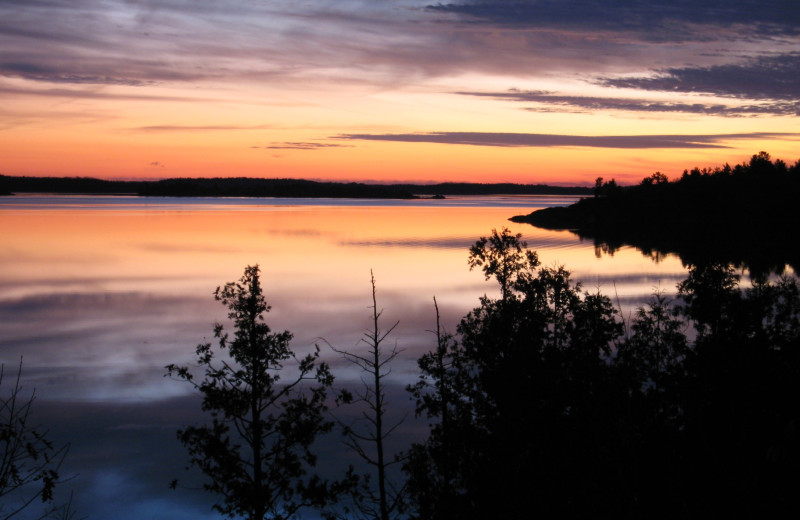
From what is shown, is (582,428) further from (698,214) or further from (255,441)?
(698,214)

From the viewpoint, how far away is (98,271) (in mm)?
57000

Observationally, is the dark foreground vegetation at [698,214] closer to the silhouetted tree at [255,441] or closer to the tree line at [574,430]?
the tree line at [574,430]

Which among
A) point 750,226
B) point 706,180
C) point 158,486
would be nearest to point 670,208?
point 706,180

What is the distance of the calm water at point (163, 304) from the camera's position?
66.8 feet

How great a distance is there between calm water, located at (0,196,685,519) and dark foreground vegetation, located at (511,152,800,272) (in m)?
13.4

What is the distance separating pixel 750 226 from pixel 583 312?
9553cm

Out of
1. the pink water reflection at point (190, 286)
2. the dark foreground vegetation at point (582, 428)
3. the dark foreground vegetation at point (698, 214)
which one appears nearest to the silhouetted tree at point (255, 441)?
the dark foreground vegetation at point (582, 428)

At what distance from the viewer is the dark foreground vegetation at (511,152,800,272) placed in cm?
8994

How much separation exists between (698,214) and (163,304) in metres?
96.8

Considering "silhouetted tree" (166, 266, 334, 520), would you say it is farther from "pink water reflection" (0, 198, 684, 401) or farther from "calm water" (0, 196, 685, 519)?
"pink water reflection" (0, 198, 684, 401)

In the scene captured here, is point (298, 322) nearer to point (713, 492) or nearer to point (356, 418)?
point (356, 418)

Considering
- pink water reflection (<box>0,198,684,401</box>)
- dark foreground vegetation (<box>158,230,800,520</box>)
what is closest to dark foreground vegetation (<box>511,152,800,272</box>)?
pink water reflection (<box>0,198,684,401</box>)

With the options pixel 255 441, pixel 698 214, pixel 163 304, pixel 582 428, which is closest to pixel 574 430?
pixel 582 428

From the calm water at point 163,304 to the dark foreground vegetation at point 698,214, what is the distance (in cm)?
1336
